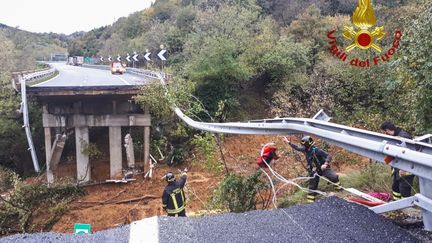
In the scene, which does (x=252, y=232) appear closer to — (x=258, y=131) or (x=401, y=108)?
(x=258, y=131)

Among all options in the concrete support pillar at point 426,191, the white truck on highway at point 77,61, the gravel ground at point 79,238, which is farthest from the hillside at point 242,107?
the white truck on highway at point 77,61

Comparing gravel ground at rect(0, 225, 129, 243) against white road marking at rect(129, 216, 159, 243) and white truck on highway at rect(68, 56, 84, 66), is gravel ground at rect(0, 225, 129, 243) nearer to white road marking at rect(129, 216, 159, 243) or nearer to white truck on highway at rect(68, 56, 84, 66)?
white road marking at rect(129, 216, 159, 243)

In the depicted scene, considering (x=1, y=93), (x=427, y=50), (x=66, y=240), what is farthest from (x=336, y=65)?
(x=1, y=93)

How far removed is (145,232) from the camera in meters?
4.27

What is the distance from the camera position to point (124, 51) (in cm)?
5438

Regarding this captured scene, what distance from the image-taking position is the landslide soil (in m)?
12.8

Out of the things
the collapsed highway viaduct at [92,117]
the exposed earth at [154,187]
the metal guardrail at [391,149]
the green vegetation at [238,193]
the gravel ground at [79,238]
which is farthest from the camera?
the collapsed highway viaduct at [92,117]

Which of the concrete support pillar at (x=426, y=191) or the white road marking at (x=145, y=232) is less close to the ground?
the concrete support pillar at (x=426, y=191)

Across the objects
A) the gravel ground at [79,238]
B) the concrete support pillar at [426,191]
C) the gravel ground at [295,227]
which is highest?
the concrete support pillar at [426,191]

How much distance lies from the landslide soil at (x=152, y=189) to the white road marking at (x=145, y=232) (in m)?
6.86

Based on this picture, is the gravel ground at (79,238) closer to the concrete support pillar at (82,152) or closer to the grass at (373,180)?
the grass at (373,180)

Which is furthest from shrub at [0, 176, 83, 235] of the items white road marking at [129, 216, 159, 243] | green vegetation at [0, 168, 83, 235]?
white road marking at [129, 216, 159, 243]

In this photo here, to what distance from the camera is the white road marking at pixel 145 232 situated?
4.07 meters

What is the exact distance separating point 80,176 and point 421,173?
738 inches
